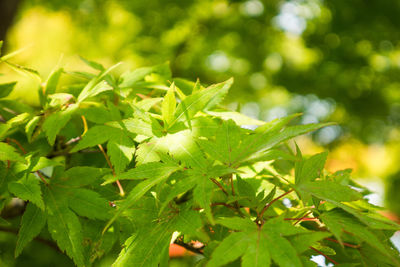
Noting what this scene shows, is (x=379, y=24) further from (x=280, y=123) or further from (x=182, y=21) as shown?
(x=280, y=123)

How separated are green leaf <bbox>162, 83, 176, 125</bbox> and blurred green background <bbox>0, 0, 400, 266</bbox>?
4.20m

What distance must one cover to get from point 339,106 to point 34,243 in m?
5.52

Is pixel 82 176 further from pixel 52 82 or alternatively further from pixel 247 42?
pixel 247 42

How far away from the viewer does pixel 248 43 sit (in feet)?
17.5

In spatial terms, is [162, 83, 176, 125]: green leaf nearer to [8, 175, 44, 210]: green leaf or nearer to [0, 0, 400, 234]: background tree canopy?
[8, 175, 44, 210]: green leaf

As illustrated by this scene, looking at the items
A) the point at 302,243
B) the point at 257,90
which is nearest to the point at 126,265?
the point at 302,243

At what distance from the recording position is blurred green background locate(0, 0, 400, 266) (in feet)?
16.5

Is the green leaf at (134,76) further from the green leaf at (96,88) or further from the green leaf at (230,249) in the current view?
the green leaf at (230,249)

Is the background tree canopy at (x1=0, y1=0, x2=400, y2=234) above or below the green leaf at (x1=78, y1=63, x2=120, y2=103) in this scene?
above

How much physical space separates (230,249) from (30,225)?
0.47 m

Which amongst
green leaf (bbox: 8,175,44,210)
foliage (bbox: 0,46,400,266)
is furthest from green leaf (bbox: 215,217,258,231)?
green leaf (bbox: 8,175,44,210)

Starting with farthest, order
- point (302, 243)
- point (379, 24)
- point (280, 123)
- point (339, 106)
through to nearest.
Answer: point (339, 106) < point (379, 24) < point (280, 123) < point (302, 243)

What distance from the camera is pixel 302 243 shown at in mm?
552

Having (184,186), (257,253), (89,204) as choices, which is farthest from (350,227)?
(89,204)
